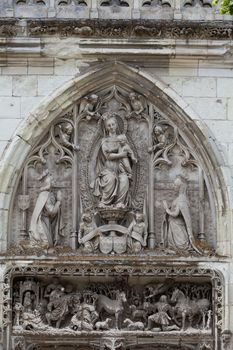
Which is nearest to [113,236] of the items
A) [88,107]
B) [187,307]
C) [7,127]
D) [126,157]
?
[126,157]

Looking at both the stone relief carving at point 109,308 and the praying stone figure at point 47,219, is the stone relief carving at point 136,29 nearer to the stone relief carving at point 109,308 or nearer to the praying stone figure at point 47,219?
the praying stone figure at point 47,219

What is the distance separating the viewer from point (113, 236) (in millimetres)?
15680

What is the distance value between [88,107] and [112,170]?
0.78 meters

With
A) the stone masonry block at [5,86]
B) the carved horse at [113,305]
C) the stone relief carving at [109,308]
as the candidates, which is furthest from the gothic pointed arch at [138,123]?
the carved horse at [113,305]

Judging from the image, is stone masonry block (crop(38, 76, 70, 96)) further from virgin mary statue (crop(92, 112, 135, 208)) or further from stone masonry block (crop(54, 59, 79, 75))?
virgin mary statue (crop(92, 112, 135, 208))

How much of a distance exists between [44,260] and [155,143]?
6.00 feet

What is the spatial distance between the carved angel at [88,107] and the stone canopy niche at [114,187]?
1cm

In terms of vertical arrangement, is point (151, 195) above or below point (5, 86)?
below

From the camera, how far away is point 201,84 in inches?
628

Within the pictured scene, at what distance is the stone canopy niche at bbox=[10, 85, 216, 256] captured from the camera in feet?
51.4

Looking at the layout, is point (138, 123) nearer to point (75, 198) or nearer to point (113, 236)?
point (75, 198)

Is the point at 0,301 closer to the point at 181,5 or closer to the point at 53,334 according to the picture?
the point at 53,334

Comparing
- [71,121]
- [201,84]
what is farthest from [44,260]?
[201,84]

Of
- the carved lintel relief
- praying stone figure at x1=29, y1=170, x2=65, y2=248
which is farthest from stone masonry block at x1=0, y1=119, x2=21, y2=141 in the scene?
the carved lintel relief
